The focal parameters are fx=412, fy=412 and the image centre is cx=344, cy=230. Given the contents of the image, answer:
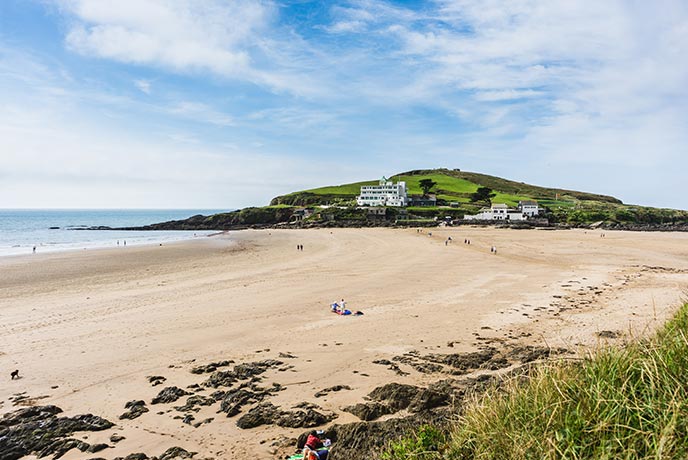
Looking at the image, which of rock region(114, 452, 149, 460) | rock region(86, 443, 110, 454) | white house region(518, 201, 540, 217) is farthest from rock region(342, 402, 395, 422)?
white house region(518, 201, 540, 217)

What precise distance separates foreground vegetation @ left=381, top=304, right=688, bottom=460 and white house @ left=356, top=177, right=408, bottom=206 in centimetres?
9984

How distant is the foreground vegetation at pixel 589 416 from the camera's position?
3.12m

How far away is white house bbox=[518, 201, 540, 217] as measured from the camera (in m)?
89.4

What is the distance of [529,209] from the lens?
90.4 metres

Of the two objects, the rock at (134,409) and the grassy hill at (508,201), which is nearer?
the rock at (134,409)

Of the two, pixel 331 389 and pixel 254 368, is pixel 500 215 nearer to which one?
pixel 254 368

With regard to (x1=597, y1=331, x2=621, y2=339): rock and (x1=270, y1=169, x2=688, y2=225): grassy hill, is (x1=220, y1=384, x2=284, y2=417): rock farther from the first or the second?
(x1=270, y1=169, x2=688, y2=225): grassy hill

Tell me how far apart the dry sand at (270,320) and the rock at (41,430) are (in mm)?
244

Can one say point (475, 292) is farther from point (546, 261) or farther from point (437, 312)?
point (546, 261)

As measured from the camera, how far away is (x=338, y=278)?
72.1 ft

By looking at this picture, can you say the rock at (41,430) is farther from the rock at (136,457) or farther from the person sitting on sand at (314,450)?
the person sitting on sand at (314,450)

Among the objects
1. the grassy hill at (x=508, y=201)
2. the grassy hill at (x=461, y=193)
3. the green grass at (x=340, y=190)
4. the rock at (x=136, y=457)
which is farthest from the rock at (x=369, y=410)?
the green grass at (x=340, y=190)

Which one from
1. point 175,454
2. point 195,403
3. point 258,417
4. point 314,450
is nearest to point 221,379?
point 195,403

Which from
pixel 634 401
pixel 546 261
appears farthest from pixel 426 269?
pixel 634 401
